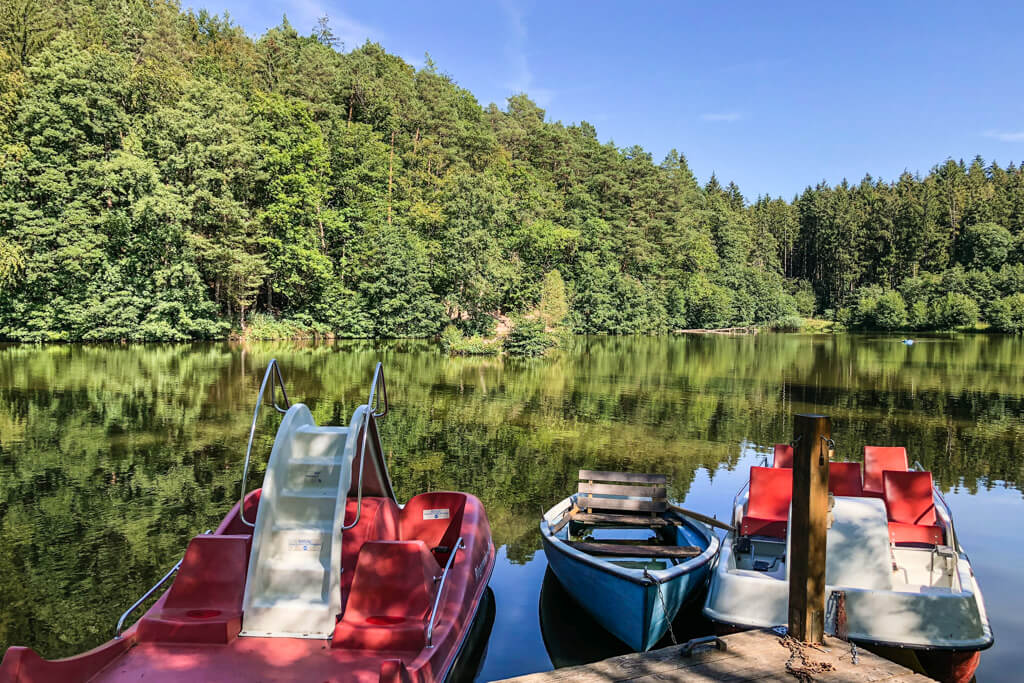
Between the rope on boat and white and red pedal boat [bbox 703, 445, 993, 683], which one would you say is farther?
white and red pedal boat [bbox 703, 445, 993, 683]

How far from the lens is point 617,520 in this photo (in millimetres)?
9023

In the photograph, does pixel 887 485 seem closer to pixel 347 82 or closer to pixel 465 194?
pixel 465 194

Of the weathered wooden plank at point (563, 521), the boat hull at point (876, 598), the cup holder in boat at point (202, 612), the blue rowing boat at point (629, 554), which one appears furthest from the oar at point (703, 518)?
the cup holder in boat at point (202, 612)

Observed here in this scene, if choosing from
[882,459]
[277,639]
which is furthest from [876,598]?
[277,639]

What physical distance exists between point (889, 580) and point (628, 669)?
9.50 feet

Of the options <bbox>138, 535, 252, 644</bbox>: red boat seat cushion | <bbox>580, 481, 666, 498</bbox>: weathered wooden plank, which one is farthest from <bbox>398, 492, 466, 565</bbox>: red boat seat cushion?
<bbox>138, 535, 252, 644</bbox>: red boat seat cushion

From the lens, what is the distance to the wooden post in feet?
18.2

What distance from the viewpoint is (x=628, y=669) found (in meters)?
5.05

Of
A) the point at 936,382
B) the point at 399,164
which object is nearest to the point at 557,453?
the point at 936,382

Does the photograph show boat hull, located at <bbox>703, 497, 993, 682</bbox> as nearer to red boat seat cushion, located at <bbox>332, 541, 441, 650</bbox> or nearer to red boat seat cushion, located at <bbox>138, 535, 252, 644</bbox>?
red boat seat cushion, located at <bbox>332, 541, 441, 650</bbox>

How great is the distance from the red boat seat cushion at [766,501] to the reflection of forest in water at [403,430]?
2.94 meters

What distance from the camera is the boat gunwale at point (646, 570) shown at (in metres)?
6.39

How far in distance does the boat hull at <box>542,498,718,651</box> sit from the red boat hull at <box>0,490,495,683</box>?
1235mm

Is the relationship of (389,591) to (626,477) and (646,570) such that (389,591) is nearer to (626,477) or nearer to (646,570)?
(646,570)
